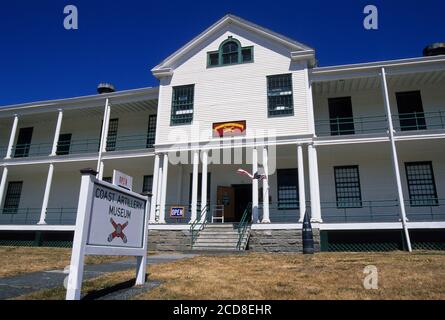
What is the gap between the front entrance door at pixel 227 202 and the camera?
17750mm

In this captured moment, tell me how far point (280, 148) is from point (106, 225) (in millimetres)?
12361

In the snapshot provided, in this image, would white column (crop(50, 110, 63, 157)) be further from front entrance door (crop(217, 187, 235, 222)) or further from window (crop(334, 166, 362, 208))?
window (crop(334, 166, 362, 208))

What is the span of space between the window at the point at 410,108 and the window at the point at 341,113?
238 cm

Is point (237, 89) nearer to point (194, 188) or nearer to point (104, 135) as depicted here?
point (194, 188)

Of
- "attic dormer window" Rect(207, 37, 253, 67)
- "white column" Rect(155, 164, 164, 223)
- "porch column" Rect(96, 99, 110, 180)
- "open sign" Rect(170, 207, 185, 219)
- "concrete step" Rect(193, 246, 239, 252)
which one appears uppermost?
"attic dormer window" Rect(207, 37, 253, 67)

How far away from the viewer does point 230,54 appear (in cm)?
1814

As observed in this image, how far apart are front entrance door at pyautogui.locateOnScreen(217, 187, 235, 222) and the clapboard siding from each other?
3.06m

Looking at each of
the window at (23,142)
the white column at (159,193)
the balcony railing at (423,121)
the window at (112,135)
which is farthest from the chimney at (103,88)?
the balcony railing at (423,121)

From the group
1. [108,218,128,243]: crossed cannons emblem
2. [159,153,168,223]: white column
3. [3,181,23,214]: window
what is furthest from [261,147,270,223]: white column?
[3,181,23,214]: window

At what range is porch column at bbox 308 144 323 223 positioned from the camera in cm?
1472

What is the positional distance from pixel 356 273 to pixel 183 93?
13.5 m

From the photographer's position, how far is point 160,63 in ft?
62.1

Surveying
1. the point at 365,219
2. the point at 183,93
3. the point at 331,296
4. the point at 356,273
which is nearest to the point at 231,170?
the point at 183,93

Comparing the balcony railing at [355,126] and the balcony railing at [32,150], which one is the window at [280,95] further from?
the balcony railing at [32,150]
